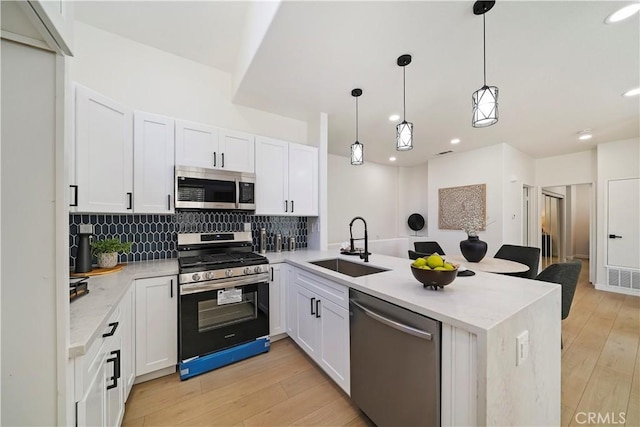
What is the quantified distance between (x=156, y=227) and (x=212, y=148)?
40.0 inches

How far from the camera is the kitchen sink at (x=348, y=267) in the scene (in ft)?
7.14

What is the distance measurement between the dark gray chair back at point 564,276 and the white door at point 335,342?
1996 mm

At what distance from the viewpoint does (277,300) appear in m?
Answer: 2.54

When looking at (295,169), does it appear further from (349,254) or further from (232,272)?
(232,272)

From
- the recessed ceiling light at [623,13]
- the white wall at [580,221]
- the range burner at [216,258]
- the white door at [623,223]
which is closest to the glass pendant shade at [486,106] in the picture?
the recessed ceiling light at [623,13]

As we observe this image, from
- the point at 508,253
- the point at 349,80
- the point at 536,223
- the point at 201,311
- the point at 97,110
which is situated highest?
the point at 349,80

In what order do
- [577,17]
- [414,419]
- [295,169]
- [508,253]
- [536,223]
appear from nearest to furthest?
1. [414,419]
2. [577,17]
3. [295,169]
4. [508,253]
5. [536,223]

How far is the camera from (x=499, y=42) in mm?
1896

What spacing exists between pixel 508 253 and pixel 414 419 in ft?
10.5

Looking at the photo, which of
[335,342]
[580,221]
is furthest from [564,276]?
[580,221]

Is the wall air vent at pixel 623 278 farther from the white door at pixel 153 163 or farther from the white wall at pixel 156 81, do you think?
the white door at pixel 153 163

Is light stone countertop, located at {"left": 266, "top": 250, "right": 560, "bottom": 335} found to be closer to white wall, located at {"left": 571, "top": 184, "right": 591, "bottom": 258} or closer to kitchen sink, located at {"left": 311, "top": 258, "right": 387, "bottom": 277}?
kitchen sink, located at {"left": 311, "top": 258, "right": 387, "bottom": 277}

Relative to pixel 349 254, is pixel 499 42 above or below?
above

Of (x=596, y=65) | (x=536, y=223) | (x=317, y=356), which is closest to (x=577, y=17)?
(x=596, y=65)
